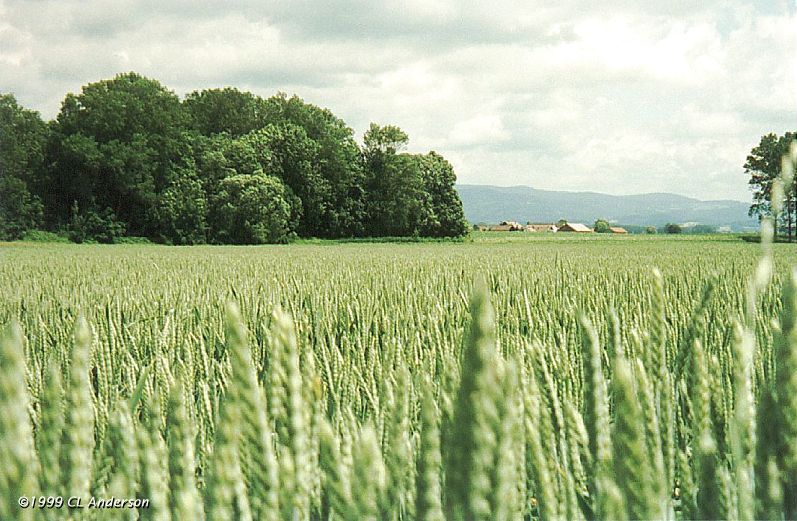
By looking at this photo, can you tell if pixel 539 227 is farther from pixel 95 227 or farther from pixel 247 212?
pixel 95 227

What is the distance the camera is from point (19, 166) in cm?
3572

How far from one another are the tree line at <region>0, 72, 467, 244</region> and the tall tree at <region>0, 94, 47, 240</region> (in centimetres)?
8

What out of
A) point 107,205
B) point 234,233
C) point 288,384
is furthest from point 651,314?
point 107,205

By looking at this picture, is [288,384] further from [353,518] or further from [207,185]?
[207,185]

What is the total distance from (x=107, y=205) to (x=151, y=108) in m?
7.44

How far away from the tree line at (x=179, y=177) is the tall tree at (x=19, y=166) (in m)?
0.08

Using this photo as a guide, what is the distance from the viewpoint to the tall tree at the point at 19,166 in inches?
1296

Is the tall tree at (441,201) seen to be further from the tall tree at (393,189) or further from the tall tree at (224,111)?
the tall tree at (224,111)

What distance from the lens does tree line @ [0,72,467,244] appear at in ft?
128

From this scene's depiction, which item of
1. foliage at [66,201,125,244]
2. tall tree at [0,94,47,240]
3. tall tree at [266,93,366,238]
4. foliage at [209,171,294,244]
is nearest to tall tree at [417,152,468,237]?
tall tree at [266,93,366,238]

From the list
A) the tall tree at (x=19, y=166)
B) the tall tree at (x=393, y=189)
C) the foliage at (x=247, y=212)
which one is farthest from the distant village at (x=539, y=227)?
the tall tree at (x=19, y=166)

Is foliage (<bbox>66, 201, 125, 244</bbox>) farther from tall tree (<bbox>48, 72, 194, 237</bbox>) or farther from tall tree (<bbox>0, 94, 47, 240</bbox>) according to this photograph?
tall tree (<bbox>0, 94, 47, 240</bbox>)

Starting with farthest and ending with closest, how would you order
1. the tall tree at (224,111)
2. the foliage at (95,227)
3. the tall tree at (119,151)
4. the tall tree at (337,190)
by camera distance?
1. the tall tree at (224,111)
2. the tall tree at (337,190)
3. the tall tree at (119,151)
4. the foliage at (95,227)

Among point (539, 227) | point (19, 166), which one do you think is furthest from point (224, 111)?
point (539, 227)
